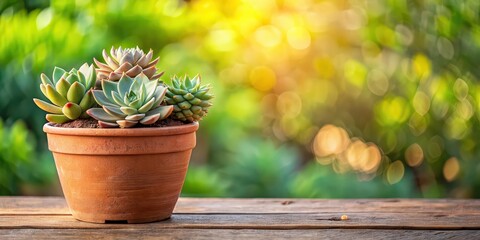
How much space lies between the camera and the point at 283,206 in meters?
1.55

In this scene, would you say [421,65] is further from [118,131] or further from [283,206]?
[118,131]

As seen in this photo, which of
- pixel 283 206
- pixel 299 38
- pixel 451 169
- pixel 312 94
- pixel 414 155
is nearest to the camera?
pixel 283 206

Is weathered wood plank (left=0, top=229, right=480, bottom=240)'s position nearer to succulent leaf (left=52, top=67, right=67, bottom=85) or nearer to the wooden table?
the wooden table

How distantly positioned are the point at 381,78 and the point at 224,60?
91cm

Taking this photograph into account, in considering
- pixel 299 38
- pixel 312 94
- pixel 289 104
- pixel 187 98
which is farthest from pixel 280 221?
pixel 299 38

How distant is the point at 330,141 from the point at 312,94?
0.28 metres

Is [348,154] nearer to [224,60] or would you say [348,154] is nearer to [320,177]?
[320,177]

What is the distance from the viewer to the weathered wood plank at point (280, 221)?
1312mm

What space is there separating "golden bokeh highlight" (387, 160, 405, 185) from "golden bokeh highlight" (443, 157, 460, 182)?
0.71 ft

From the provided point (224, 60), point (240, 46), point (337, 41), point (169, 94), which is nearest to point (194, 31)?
point (224, 60)

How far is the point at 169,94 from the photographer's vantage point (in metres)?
1.35

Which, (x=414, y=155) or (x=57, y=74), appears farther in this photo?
(x=414, y=155)

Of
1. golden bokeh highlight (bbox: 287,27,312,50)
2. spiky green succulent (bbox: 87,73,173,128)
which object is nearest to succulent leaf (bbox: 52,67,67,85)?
spiky green succulent (bbox: 87,73,173,128)

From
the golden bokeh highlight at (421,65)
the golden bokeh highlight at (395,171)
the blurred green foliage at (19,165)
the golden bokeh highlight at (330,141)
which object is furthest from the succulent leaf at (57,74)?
the golden bokeh highlight at (330,141)
